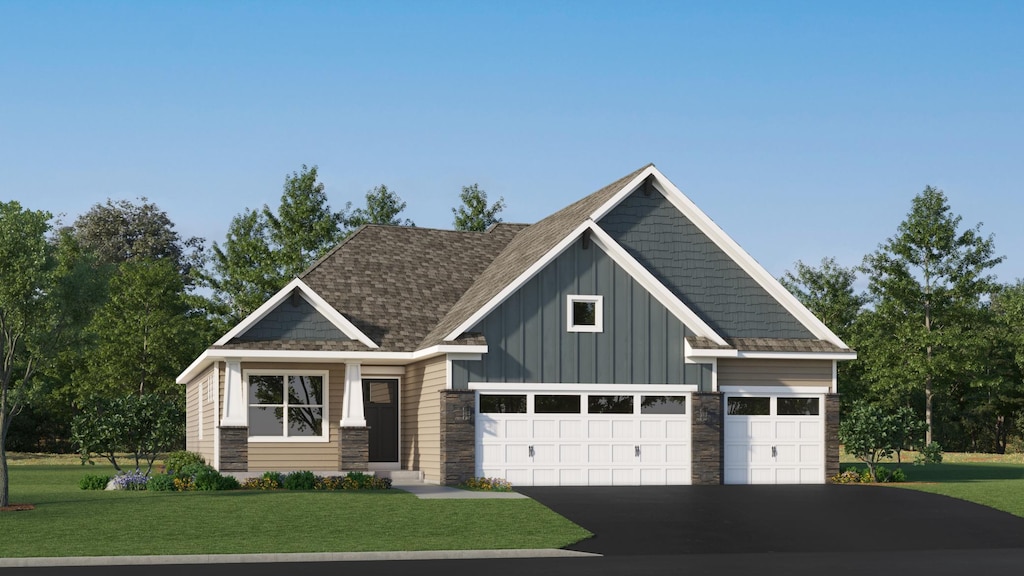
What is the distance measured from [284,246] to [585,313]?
78.3 ft

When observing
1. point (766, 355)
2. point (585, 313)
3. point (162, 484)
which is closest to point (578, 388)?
point (585, 313)

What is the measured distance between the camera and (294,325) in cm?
2952

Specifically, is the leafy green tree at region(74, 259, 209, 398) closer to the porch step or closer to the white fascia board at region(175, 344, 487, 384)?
the white fascia board at region(175, 344, 487, 384)

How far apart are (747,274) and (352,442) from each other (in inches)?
418

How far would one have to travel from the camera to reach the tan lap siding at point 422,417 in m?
28.5

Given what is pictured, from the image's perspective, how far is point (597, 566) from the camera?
615 inches

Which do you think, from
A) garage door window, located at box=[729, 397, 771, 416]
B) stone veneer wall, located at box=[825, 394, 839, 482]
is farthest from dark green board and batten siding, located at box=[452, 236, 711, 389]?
stone veneer wall, located at box=[825, 394, 839, 482]

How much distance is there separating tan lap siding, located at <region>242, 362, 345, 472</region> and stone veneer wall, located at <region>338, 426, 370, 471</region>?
4.16 feet

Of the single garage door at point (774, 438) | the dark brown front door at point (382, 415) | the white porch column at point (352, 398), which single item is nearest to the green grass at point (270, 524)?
the white porch column at point (352, 398)

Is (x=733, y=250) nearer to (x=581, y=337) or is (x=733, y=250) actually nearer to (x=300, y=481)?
(x=581, y=337)

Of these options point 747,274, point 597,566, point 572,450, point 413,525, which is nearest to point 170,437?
point 572,450

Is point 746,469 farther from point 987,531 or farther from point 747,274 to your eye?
point 987,531

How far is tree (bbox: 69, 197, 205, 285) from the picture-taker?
87.2 metres

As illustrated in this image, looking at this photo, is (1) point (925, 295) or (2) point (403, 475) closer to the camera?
(2) point (403, 475)
